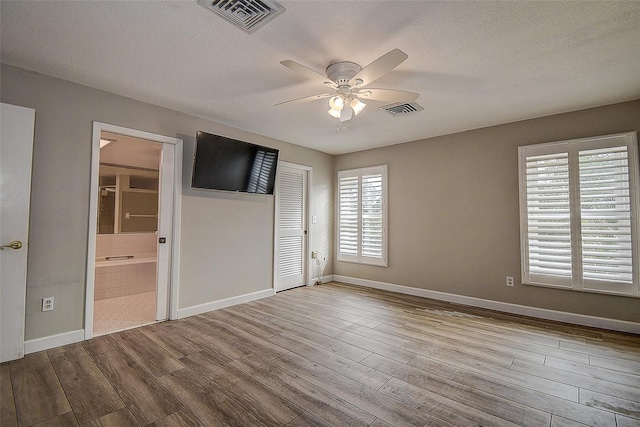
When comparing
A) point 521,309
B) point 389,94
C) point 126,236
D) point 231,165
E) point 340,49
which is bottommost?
point 521,309

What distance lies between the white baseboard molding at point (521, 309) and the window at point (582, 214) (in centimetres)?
33

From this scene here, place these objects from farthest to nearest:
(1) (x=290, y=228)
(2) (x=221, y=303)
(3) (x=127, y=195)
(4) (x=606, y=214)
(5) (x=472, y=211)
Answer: (3) (x=127, y=195), (1) (x=290, y=228), (5) (x=472, y=211), (2) (x=221, y=303), (4) (x=606, y=214)

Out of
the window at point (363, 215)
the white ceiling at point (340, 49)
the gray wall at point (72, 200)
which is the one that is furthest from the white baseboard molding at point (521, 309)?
the gray wall at point (72, 200)

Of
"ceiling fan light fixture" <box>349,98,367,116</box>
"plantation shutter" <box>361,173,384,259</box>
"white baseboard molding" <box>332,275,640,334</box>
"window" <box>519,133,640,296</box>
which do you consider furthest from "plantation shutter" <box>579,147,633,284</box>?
"ceiling fan light fixture" <box>349,98,367,116</box>

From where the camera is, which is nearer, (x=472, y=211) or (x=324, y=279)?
(x=472, y=211)

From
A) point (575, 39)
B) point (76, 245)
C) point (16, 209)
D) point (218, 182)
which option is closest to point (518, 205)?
point (575, 39)

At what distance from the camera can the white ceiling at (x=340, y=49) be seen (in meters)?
1.82

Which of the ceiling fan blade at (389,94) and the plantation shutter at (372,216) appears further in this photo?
the plantation shutter at (372,216)

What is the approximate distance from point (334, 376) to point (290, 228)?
2.95m

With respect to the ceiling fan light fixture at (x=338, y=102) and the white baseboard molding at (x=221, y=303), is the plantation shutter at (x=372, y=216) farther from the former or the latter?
the ceiling fan light fixture at (x=338, y=102)

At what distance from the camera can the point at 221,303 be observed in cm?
388

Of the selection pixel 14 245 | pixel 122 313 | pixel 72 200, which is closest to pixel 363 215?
pixel 122 313

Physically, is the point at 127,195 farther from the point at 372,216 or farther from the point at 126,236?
the point at 372,216

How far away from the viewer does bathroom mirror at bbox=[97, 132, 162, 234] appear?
19.9ft
